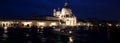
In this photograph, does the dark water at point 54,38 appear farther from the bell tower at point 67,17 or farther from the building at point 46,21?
the bell tower at point 67,17

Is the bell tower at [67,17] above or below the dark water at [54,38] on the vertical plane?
above

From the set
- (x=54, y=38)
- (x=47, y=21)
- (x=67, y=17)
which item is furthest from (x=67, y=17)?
(x=54, y=38)

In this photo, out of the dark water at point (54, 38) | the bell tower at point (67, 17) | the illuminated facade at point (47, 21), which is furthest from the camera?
the bell tower at point (67, 17)

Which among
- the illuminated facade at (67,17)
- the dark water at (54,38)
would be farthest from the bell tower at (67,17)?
the dark water at (54,38)

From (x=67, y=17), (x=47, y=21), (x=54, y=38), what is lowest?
(x=54, y=38)

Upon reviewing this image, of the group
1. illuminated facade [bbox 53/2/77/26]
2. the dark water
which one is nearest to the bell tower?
illuminated facade [bbox 53/2/77/26]

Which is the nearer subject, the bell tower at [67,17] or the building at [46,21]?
the building at [46,21]

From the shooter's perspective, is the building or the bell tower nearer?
the building

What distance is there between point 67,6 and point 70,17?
964cm

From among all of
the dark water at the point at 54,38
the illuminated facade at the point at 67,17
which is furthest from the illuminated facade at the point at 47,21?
the dark water at the point at 54,38

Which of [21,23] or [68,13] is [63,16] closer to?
[68,13]

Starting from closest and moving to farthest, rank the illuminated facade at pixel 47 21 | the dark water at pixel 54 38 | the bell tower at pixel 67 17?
the dark water at pixel 54 38
the illuminated facade at pixel 47 21
the bell tower at pixel 67 17

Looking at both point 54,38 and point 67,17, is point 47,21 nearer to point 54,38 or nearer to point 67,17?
point 67,17

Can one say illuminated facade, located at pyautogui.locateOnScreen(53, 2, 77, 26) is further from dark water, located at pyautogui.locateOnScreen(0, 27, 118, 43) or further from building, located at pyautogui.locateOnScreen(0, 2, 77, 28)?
dark water, located at pyautogui.locateOnScreen(0, 27, 118, 43)
